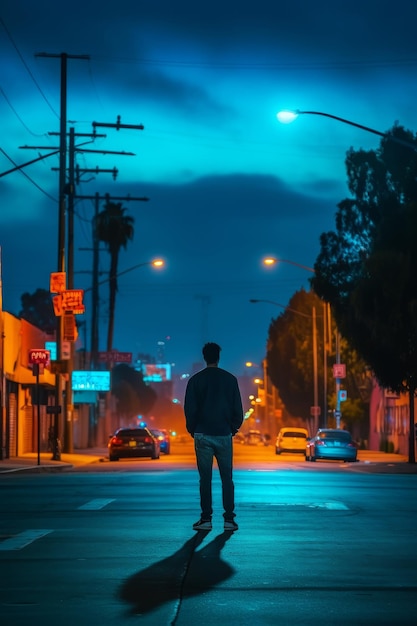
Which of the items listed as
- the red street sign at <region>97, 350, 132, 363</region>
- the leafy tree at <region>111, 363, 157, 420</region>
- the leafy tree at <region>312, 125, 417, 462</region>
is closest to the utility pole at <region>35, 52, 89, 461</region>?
the leafy tree at <region>312, 125, 417, 462</region>

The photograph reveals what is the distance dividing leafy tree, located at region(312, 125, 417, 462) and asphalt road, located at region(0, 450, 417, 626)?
18.8 m

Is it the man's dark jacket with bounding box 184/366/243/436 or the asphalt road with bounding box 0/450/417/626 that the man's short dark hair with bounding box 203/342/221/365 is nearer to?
the man's dark jacket with bounding box 184/366/243/436

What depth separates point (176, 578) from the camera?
959 cm

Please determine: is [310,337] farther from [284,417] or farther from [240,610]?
[240,610]

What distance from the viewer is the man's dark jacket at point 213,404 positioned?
1341cm

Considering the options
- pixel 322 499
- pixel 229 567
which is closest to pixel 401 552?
pixel 229 567

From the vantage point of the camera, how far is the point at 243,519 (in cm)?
1465

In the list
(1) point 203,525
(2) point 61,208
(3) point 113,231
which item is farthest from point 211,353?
(3) point 113,231

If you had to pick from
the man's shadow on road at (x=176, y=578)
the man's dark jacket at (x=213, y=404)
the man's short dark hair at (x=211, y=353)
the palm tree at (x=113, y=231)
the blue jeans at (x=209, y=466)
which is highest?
the palm tree at (x=113, y=231)

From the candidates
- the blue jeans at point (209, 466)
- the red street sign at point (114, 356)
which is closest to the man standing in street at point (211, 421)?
the blue jeans at point (209, 466)

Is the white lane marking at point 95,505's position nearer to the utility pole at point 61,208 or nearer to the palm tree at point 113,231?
the utility pole at point 61,208

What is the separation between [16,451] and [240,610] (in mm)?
41816

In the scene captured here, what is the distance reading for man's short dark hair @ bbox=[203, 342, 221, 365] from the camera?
1388 cm

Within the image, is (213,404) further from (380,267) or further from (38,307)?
(38,307)
